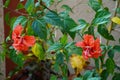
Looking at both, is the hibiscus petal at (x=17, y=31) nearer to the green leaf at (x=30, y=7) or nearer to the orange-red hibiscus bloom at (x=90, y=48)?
the green leaf at (x=30, y=7)

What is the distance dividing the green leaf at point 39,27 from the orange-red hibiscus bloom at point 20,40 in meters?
0.05

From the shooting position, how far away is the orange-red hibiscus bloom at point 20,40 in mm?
741

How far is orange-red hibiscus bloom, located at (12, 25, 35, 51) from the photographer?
74 centimetres

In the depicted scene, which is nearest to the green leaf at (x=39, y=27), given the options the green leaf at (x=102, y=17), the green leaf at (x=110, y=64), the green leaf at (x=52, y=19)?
the green leaf at (x=52, y=19)

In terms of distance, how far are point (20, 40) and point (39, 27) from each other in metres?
0.07

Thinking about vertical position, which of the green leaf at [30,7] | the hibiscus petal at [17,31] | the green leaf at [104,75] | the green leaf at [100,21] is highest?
the green leaf at [30,7]

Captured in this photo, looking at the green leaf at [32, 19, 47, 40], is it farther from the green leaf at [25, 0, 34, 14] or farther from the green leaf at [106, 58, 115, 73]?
the green leaf at [106, 58, 115, 73]

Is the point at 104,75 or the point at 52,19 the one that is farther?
the point at 104,75

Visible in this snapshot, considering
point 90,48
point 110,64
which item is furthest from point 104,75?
point 90,48

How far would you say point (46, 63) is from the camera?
144 cm

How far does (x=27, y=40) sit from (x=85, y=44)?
0.18 metres

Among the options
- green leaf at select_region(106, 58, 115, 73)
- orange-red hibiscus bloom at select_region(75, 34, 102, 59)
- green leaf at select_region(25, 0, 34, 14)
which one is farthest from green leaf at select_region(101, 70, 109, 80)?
green leaf at select_region(25, 0, 34, 14)

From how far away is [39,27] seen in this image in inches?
28.2

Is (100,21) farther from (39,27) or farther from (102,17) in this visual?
(39,27)
